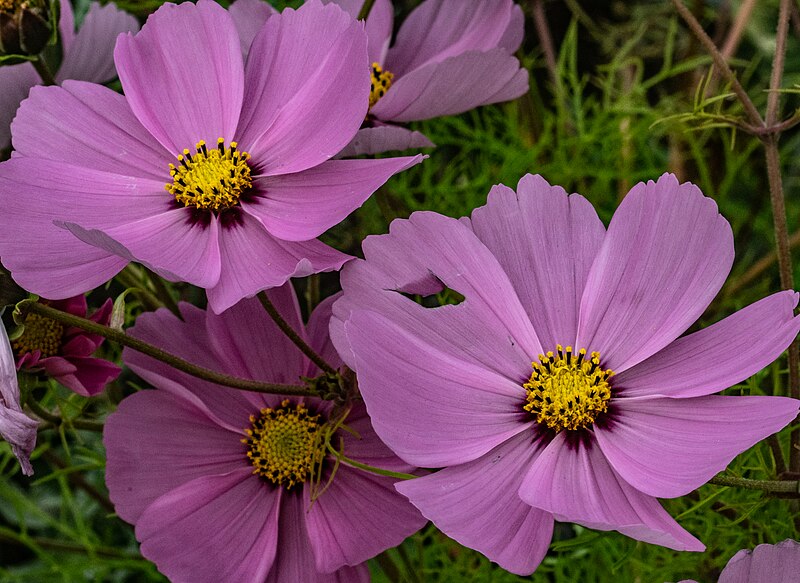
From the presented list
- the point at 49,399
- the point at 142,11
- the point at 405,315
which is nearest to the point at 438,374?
the point at 405,315

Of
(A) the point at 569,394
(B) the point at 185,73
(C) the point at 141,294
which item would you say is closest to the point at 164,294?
(C) the point at 141,294

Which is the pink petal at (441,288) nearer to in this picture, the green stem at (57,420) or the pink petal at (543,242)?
the pink petal at (543,242)

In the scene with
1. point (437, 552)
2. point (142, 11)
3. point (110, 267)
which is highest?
point (142, 11)

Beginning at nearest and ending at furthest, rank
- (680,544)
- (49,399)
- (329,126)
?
(680,544) → (329,126) → (49,399)

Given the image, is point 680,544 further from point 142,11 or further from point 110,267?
point 142,11

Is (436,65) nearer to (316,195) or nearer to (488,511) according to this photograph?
(316,195)

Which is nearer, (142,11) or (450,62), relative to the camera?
(450,62)

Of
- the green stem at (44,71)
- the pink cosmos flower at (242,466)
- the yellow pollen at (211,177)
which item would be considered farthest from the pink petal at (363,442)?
the green stem at (44,71)
